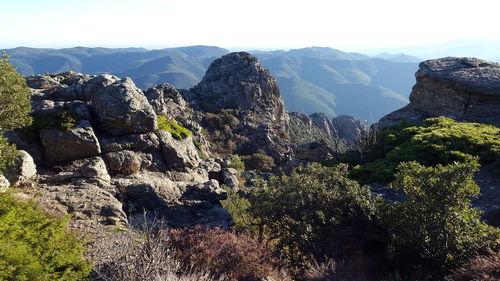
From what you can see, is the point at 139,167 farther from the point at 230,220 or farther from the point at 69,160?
the point at 230,220

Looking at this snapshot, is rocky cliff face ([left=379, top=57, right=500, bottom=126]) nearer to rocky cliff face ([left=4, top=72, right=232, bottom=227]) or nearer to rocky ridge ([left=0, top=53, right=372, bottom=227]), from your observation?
rocky ridge ([left=0, top=53, right=372, bottom=227])

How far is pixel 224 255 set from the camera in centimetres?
885

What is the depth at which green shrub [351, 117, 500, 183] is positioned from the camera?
49.5 feet

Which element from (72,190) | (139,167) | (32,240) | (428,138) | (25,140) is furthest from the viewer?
(428,138)

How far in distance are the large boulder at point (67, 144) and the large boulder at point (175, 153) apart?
346 centimetres

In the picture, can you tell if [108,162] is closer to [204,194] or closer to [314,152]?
[204,194]

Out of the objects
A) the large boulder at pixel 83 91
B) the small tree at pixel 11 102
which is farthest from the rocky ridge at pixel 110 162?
the small tree at pixel 11 102

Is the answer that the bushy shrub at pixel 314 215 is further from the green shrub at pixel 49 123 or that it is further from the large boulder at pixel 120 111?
the green shrub at pixel 49 123

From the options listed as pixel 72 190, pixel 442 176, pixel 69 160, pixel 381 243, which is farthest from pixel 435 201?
pixel 69 160

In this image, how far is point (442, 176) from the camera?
8.52m

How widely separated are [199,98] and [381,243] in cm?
4845

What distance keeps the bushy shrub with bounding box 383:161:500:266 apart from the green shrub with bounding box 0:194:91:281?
26.7ft

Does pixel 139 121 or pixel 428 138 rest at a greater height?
→ pixel 139 121

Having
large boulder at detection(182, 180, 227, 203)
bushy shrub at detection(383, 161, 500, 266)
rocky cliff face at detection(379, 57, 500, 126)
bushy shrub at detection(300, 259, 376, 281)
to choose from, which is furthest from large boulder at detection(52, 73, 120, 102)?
rocky cliff face at detection(379, 57, 500, 126)
